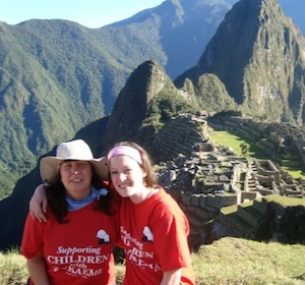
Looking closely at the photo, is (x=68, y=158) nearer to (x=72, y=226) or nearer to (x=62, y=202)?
(x=62, y=202)

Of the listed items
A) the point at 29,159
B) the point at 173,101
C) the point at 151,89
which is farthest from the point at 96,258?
the point at 29,159

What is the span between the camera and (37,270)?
4828 mm

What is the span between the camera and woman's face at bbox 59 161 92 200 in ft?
15.5

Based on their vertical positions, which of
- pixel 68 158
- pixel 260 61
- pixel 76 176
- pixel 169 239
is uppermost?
pixel 68 158

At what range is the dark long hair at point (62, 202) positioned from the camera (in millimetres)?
4691

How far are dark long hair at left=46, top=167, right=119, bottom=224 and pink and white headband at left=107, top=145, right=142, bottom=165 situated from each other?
439 mm

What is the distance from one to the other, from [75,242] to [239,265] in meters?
3.94

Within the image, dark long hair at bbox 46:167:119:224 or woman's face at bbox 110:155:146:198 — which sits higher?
woman's face at bbox 110:155:146:198

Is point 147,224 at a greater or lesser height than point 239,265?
greater

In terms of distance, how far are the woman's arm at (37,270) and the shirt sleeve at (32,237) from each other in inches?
2.1

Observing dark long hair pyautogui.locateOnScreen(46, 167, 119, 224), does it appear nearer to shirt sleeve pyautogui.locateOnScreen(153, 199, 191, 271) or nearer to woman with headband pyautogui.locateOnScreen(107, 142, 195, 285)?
woman with headband pyautogui.locateOnScreen(107, 142, 195, 285)

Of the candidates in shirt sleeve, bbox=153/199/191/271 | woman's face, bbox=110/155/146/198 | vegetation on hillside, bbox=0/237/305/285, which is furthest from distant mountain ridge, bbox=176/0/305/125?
shirt sleeve, bbox=153/199/191/271

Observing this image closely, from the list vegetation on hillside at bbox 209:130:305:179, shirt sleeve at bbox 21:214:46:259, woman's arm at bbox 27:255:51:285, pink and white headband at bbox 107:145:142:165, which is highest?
pink and white headband at bbox 107:145:142:165

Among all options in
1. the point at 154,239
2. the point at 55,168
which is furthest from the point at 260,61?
the point at 154,239
